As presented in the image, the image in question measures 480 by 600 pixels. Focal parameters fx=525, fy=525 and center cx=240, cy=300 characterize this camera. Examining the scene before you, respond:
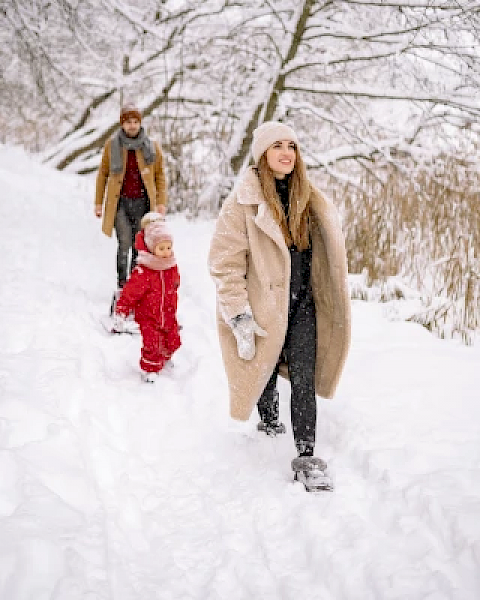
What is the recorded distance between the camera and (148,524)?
223 cm

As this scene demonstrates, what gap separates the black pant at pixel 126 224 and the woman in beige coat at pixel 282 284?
9.10 feet

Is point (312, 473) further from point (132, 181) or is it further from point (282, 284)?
point (132, 181)

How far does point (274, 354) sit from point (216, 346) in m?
1.84

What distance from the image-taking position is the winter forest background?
5328 mm

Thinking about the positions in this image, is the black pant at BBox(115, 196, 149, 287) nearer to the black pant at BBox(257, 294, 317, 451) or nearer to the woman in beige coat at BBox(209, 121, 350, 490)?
the woman in beige coat at BBox(209, 121, 350, 490)

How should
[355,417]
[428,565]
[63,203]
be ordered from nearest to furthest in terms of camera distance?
[428,565]
[355,417]
[63,203]

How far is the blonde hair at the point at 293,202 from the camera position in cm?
239

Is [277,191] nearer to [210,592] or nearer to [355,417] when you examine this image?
[355,417]

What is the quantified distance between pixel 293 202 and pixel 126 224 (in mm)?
2974

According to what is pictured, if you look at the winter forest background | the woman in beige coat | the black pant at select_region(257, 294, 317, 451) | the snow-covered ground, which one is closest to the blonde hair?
the woman in beige coat

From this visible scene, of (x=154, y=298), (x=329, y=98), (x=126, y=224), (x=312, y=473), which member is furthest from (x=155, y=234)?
(x=329, y=98)

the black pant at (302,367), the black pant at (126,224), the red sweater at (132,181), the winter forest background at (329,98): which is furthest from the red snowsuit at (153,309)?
the winter forest background at (329,98)

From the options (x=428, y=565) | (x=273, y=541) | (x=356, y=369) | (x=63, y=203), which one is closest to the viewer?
(x=428, y=565)

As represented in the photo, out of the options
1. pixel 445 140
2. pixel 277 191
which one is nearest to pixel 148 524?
pixel 277 191
